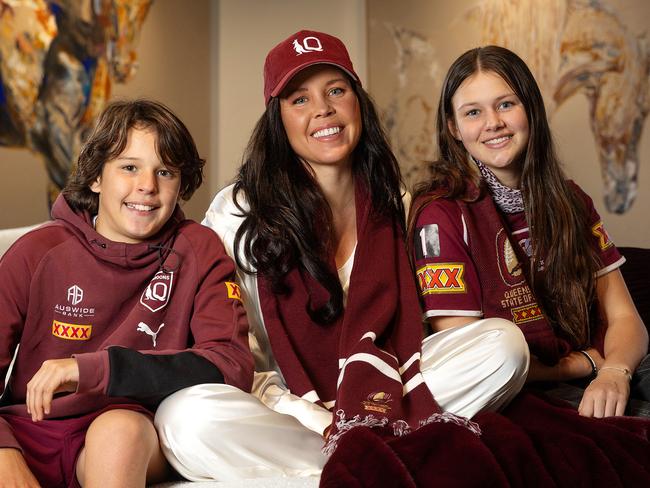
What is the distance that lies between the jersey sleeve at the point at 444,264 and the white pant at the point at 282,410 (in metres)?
0.12

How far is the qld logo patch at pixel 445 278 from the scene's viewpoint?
2.22 m

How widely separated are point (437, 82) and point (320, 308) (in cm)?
295

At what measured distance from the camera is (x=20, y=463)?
1684 millimetres

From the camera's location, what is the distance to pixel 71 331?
1952 mm

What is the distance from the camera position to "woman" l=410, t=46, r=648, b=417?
225cm

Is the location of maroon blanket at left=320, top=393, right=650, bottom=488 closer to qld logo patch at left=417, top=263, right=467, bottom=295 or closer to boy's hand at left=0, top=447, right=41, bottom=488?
qld logo patch at left=417, top=263, right=467, bottom=295

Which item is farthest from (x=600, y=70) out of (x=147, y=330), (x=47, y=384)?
(x=47, y=384)

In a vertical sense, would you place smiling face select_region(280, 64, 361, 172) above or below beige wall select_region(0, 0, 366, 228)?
below

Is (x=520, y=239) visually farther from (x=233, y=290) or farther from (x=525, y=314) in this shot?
(x=233, y=290)

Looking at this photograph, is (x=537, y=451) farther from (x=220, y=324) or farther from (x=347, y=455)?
(x=220, y=324)

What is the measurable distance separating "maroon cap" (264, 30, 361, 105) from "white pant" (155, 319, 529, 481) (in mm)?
784

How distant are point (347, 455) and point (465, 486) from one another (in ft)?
0.75

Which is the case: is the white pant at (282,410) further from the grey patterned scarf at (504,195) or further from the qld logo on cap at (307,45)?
the qld logo on cap at (307,45)

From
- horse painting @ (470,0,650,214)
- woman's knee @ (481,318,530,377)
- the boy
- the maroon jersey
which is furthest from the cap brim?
horse painting @ (470,0,650,214)
